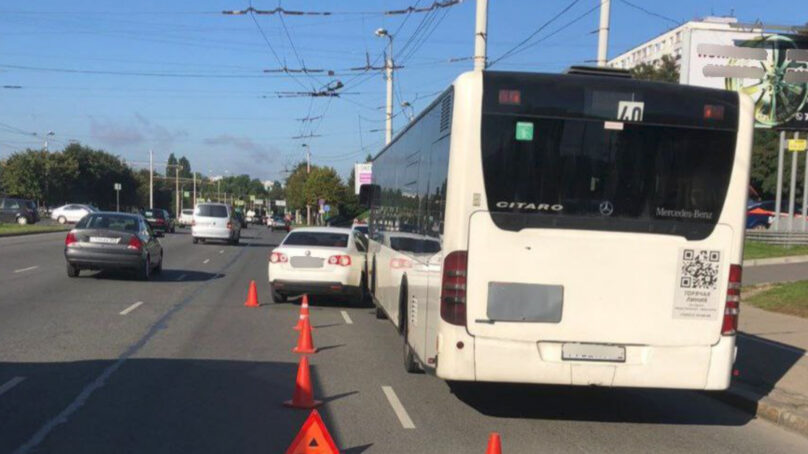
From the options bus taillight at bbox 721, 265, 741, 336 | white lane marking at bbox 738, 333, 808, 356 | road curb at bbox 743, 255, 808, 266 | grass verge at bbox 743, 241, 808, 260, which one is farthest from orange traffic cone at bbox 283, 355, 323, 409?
grass verge at bbox 743, 241, 808, 260

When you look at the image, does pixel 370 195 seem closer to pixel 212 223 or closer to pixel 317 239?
pixel 317 239

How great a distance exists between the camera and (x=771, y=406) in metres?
7.74

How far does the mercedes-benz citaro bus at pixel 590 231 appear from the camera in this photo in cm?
662

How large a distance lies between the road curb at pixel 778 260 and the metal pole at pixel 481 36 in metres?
13.3

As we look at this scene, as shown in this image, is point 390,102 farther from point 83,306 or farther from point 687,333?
point 687,333

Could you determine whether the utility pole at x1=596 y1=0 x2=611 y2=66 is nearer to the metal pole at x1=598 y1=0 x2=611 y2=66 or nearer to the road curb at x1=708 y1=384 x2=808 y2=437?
the metal pole at x1=598 y1=0 x2=611 y2=66

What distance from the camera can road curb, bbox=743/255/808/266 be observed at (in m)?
25.9

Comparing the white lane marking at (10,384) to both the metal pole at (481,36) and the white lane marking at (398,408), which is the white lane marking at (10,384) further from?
the metal pole at (481,36)

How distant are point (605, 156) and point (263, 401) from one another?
389 centimetres

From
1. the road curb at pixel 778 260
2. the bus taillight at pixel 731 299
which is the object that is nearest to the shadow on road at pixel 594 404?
the bus taillight at pixel 731 299

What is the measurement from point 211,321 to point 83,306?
264 cm

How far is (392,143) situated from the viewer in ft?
42.6

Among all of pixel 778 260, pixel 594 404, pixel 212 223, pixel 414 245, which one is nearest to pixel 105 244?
pixel 414 245

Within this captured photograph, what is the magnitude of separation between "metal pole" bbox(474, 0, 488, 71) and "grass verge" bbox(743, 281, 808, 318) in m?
7.67
